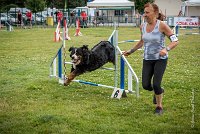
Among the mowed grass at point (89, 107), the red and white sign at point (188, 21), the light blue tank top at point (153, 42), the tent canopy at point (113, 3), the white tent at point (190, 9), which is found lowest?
the mowed grass at point (89, 107)

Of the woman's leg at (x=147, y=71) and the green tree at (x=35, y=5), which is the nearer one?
the woman's leg at (x=147, y=71)

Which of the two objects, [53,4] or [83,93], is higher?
[53,4]

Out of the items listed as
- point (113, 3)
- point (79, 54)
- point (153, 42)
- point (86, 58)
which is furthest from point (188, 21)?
point (153, 42)

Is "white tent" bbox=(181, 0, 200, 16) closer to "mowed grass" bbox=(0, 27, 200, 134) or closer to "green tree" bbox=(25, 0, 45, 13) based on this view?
"green tree" bbox=(25, 0, 45, 13)

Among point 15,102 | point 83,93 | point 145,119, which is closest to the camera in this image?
point 145,119

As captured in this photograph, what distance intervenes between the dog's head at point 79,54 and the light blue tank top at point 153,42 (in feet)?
7.32

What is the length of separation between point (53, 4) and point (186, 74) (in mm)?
54464

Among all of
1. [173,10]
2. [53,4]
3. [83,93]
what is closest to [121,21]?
[173,10]

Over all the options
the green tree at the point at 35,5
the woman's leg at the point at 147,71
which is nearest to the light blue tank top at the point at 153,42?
the woman's leg at the point at 147,71

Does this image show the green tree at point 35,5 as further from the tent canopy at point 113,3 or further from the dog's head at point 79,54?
the dog's head at point 79,54

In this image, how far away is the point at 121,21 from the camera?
48906mm

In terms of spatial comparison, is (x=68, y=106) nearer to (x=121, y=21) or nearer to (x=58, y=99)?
(x=58, y=99)

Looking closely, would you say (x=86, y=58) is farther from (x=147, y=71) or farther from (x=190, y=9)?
(x=190, y=9)

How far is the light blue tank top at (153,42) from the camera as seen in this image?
6586 millimetres
